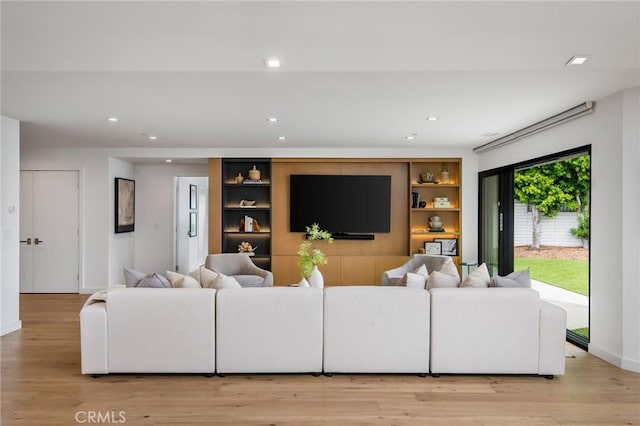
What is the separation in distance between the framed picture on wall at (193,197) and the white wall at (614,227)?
278 inches

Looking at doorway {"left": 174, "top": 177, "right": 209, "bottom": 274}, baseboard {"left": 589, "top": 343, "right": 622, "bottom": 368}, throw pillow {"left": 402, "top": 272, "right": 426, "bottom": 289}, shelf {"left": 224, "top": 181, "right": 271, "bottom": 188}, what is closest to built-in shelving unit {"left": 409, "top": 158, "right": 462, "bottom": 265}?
shelf {"left": 224, "top": 181, "right": 271, "bottom": 188}

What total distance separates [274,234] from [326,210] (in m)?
0.98

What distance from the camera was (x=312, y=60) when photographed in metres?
3.06

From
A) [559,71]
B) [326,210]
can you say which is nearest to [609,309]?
[559,71]

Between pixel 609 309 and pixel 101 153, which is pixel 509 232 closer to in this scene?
pixel 609 309

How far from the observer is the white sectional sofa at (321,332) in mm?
3482

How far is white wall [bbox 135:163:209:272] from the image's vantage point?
8438mm

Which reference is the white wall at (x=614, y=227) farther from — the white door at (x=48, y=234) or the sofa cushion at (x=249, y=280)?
the white door at (x=48, y=234)

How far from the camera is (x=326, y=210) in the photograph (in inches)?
300

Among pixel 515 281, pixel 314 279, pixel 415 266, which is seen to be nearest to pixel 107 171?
pixel 314 279

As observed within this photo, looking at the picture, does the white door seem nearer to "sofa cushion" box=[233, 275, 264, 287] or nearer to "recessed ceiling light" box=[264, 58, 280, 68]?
"sofa cushion" box=[233, 275, 264, 287]

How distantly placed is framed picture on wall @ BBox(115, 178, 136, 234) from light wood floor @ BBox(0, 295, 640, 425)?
3.95 metres

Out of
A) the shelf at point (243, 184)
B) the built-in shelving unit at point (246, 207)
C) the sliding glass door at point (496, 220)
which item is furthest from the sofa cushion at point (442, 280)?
the shelf at point (243, 184)

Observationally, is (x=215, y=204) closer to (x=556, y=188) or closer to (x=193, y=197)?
(x=193, y=197)
